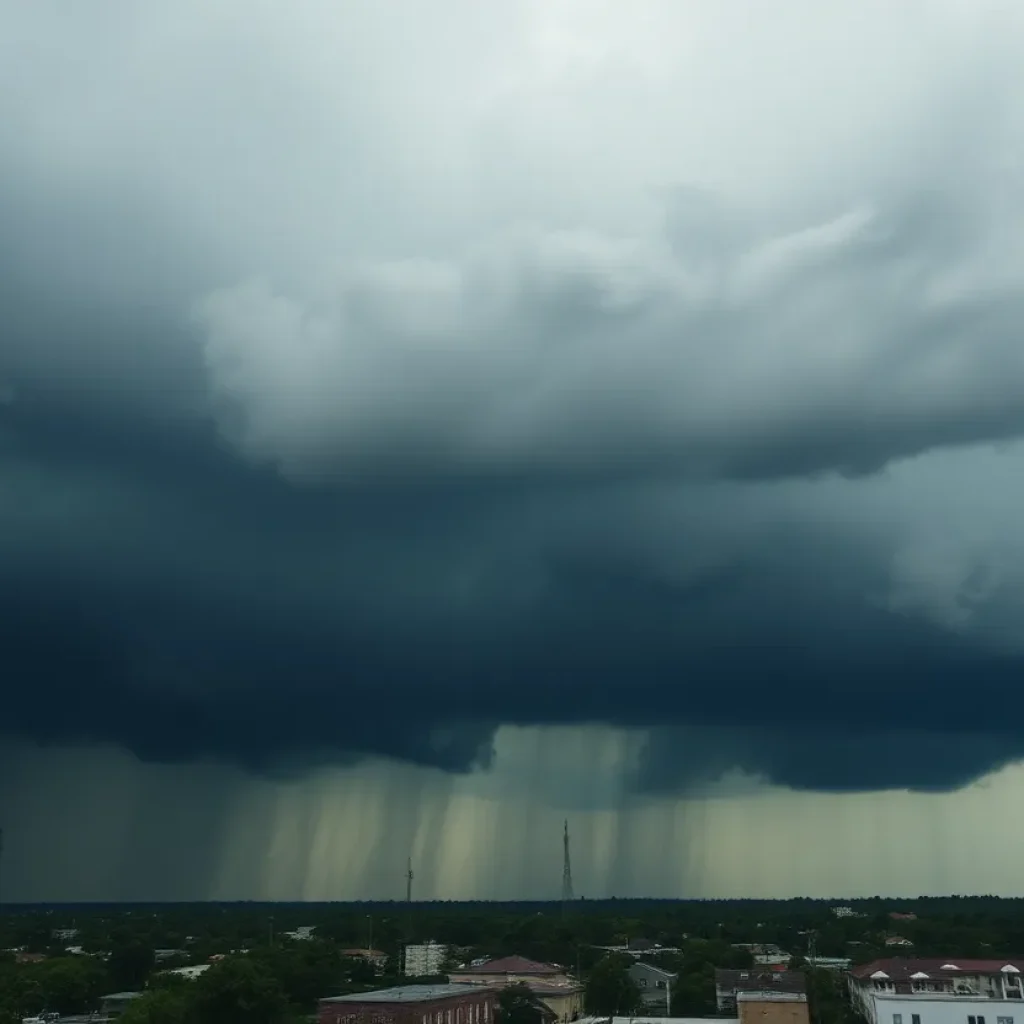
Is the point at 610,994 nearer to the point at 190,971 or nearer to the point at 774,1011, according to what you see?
the point at 774,1011

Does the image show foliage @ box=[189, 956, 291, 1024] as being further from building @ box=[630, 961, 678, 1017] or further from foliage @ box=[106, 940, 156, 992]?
foliage @ box=[106, 940, 156, 992]

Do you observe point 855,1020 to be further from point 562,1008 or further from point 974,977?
point 562,1008

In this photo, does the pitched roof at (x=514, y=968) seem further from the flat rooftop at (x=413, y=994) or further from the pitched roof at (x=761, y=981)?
the flat rooftop at (x=413, y=994)

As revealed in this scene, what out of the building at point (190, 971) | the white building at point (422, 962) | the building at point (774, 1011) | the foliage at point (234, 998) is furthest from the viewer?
the white building at point (422, 962)

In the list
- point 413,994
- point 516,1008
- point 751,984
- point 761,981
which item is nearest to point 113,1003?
point 516,1008

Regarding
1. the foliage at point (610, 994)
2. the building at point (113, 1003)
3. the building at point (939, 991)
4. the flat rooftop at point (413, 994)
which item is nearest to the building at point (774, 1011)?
the building at point (939, 991)

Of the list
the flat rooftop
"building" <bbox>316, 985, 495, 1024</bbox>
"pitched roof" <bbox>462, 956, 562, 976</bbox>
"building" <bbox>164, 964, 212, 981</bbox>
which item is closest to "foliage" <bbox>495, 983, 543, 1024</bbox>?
the flat rooftop
